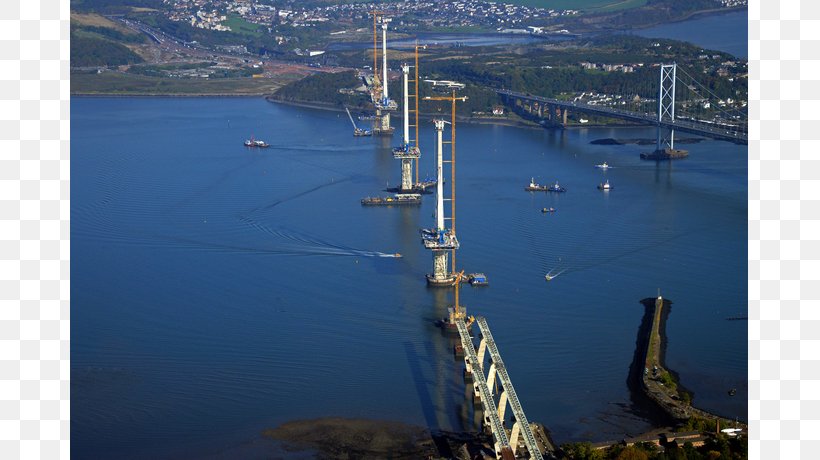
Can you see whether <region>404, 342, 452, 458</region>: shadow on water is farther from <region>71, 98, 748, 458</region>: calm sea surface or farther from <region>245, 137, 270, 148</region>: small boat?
<region>245, 137, 270, 148</region>: small boat

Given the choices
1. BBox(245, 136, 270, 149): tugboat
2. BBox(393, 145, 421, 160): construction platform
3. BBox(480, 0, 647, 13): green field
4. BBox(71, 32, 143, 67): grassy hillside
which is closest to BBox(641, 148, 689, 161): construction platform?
BBox(393, 145, 421, 160): construction platform

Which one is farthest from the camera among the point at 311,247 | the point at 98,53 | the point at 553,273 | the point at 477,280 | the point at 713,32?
the point at 713,32

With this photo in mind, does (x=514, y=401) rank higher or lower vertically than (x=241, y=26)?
lower

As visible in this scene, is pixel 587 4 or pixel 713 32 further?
pixel 587 4

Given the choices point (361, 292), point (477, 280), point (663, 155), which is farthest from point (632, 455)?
point (663, 155)

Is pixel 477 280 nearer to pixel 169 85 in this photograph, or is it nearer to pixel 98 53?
pixel 169 85

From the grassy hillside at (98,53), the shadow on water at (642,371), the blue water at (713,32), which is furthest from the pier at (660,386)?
the grassy hillside at (98,53)

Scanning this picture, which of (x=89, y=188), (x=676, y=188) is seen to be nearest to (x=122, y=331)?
(x=89, y=188)
